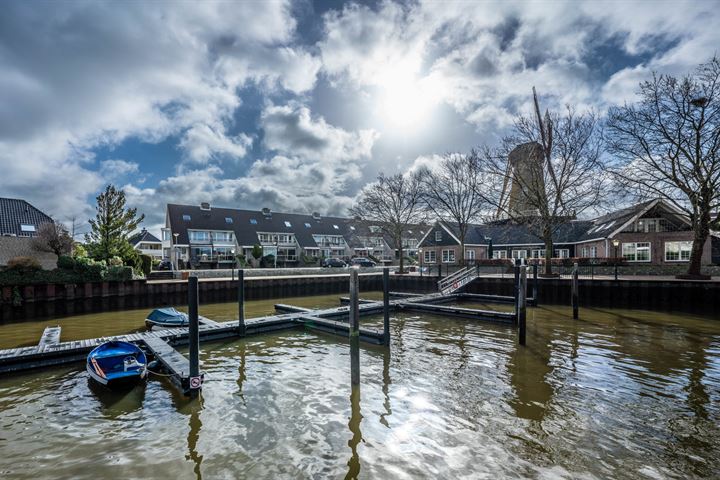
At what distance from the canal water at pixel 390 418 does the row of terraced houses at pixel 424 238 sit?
2306cm

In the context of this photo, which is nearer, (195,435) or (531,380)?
(195,435)

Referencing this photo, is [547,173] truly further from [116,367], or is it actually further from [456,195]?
[116,367]

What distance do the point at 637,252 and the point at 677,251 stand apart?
9.90ft

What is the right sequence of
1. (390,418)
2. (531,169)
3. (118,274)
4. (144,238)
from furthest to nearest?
1. (144,238)
2. (531,169)
3. (118,274)
4. (390,418)

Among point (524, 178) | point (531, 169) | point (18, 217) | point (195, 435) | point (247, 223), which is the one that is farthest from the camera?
point (247, 223)

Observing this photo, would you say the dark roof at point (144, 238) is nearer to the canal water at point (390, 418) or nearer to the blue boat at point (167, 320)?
the blue boat at point (167, 320)

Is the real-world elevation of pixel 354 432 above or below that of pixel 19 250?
below

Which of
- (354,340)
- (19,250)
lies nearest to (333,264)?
(19,250)

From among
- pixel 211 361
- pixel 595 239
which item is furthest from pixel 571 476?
pixel 595 239

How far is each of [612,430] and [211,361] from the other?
1013cm

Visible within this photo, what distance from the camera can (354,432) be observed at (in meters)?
6.70

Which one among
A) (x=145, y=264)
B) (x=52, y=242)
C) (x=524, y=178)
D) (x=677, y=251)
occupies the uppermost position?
(x=524, y=178)

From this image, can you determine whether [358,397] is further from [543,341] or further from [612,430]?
[543,341]

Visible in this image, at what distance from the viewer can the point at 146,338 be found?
40.0ft
